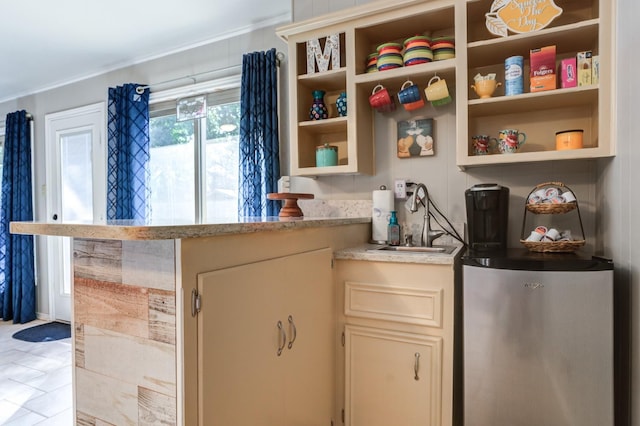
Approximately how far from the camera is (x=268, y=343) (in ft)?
3.98

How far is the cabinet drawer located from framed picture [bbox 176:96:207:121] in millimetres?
2089

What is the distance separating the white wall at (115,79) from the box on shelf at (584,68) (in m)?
1.76

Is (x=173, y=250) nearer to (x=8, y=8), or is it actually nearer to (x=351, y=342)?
(x=351, y=342)

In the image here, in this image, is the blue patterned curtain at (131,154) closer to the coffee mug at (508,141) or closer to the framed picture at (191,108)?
the framed picture at (191,108)

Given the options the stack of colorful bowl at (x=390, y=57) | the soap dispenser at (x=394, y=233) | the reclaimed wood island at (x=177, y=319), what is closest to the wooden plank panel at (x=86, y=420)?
the reclaimed wood island at (x=177, y=319)

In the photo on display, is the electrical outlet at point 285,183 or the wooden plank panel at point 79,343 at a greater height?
the electrical outlet at point 285,183

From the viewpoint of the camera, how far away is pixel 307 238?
1.46 metres

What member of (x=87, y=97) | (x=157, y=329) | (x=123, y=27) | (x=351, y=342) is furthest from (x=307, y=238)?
(x=87, y=97)

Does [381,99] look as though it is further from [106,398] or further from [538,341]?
[106,398]

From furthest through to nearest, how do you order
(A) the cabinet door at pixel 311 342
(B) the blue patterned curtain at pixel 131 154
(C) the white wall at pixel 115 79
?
1. (B) the blue patterned curtain at pixel 131 154
2. (C) the white wall at pixel 115 79
3. (A) the cabinet door at pixel 311 342

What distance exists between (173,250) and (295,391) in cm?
78

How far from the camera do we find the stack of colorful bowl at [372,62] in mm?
2088

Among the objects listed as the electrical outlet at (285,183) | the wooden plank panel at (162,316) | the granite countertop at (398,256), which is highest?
the electrical outlet at (285,183)

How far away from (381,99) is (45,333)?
376cm
